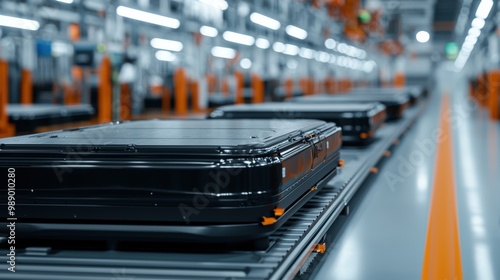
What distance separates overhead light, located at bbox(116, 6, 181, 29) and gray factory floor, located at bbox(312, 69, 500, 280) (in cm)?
487

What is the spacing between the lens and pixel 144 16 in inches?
442

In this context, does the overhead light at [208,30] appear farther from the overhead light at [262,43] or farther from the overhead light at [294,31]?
the overhead light at [262,43]

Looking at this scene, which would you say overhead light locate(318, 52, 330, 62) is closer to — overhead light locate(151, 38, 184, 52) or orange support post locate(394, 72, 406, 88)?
overhead light locate(151, 38, 184, 52)

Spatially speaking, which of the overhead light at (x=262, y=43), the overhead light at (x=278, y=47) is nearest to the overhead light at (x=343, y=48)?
the overhead light at (x=278, y=47)

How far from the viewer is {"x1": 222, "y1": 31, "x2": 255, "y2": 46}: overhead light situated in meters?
15.4

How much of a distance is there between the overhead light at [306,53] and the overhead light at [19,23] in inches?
533

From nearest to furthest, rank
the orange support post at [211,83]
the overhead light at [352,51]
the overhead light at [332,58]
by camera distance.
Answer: the orange support post at [211,83] → the overhead light at [332,58] → the overhead light at [352,51]

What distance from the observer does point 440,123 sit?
59.1 ft

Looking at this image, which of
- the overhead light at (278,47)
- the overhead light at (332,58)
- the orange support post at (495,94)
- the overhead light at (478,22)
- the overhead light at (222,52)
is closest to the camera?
the overhead light at (478,22)

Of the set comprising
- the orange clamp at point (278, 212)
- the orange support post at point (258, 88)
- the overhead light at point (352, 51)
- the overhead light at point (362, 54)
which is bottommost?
the orange clamp at point (278, 212)

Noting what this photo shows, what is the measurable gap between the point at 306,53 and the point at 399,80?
1470cm

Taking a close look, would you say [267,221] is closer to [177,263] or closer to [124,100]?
[177,263]

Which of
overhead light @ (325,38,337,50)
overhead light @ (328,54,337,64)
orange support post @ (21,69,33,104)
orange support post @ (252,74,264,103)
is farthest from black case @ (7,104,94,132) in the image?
overhead light @ (328,54,337,64)

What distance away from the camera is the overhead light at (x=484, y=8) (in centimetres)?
1236
